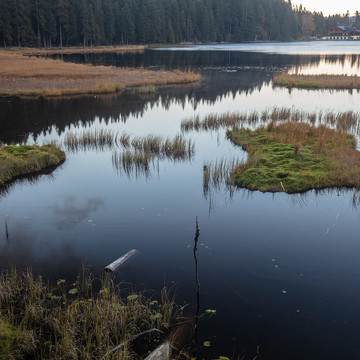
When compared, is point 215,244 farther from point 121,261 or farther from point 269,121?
point 269,121

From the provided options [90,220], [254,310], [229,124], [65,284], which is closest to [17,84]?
[229,124]

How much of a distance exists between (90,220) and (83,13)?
101681mm

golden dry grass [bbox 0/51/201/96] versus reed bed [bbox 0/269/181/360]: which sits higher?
golden dry grass [bbox 0/51/201/96]

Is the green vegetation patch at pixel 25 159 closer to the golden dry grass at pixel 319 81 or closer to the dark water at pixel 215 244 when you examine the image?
the dark water at pixel 215 244

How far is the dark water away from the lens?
6.70 metres

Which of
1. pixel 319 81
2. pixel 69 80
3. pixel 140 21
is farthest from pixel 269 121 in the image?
pixel 140 21

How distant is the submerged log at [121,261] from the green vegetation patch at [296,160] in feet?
18.4

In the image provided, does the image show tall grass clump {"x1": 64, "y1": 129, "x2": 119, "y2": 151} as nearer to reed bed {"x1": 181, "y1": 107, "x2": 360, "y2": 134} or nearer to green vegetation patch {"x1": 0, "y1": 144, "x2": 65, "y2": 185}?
green vegetation patch {"x1": 0, "y1": 144, "x2": 65, "y2": 185}

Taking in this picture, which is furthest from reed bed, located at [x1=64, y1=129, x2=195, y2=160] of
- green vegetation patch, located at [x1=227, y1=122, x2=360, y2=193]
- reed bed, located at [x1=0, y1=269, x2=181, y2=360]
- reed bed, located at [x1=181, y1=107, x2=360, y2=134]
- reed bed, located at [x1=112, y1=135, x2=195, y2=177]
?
reed bed, located at [x1=0, y1=269, x2=181, y2=360]

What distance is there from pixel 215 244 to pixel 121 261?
2415 millimetres

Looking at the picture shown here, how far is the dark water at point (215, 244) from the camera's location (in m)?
6.70

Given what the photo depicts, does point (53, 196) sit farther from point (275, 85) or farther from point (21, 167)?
point (275, 85)

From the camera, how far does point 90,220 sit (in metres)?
10.8

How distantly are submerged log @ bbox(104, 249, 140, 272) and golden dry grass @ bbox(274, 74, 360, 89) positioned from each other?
32832 mm
